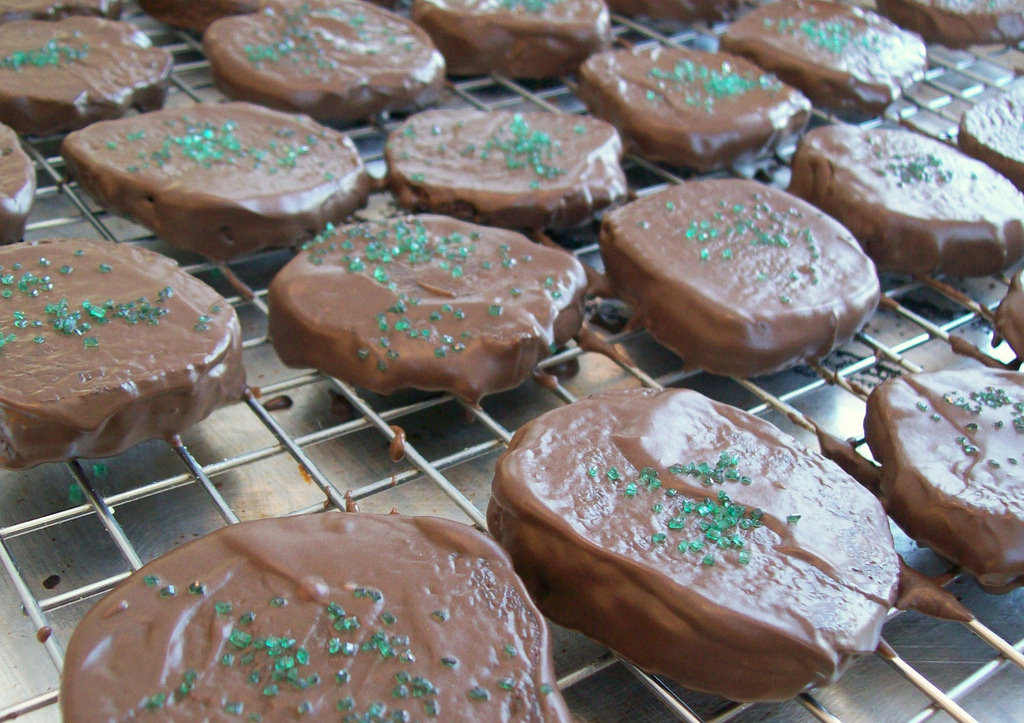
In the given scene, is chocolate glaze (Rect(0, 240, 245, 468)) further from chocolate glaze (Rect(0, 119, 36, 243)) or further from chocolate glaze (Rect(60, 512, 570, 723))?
chocolate glaze (Rect(60, 512, 570, 723))

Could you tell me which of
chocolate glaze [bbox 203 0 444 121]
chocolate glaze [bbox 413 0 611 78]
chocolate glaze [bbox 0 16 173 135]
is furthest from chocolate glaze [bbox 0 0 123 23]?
chocolate glaze [bbox 413 0 611 78]

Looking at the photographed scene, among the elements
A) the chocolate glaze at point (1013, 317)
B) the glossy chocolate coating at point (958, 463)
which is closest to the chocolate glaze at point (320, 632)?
the glossy chocolate coating at point (958, 463)

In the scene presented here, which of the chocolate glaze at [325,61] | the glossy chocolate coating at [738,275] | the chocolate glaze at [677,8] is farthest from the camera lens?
the chocolate glaze at [677,8]

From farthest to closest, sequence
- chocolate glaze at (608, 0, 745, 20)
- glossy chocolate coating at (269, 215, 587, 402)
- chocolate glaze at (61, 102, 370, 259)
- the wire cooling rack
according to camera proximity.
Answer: chocolate glaze at (608, 0, 745, 20)
chocolate glaze at (61, 102, 370, 259)
glossy chocolate coating at (269, 215, 587, 402)
the wire cooling rack

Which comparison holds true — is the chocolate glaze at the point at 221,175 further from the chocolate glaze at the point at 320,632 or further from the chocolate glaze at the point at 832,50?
the chocolate glaze at the point at 832,50

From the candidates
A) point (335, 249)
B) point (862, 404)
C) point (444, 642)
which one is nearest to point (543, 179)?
point (335, 249)

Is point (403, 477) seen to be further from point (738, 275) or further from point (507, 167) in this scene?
point (507, 167)
